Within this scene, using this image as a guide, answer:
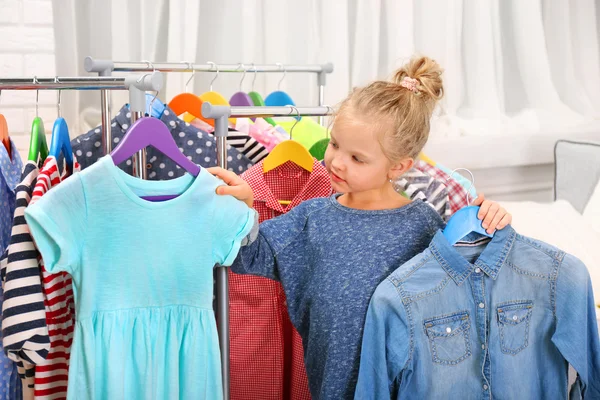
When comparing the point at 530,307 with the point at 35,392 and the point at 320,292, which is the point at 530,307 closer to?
the point at 320,292

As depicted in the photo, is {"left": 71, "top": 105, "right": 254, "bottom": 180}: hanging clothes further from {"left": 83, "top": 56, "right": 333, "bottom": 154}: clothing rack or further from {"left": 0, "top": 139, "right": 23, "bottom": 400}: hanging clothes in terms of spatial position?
{"left": 0, "top": 139, "right": 23, "bottom": 400}: hanging clothes

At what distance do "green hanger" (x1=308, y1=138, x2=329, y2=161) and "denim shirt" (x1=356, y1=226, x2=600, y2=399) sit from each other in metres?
0.52

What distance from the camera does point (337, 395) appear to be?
1.54 m

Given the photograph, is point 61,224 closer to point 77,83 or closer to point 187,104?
point 77,83

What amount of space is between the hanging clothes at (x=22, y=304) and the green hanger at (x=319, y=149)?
0.83 metres

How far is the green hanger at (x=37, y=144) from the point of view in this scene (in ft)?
4.60

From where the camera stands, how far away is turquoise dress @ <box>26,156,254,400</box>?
133 cm

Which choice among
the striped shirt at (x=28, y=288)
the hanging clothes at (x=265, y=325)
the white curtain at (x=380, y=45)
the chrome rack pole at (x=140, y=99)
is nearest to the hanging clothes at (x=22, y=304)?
the striped shirt at (x=28, y=288)

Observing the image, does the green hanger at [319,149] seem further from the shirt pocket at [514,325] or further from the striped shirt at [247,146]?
the shirt pocket at [514,325]

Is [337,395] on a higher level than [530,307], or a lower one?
lower

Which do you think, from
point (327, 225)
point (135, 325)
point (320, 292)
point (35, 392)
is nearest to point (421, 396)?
point (320, 292)

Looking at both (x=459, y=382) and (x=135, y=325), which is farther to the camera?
Result: (x=459, y=382)

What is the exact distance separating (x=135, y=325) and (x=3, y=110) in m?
1.21

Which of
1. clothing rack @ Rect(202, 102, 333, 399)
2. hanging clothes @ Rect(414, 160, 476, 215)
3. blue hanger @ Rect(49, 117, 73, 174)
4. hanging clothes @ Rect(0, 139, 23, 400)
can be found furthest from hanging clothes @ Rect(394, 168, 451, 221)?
hanging clothes @ Rect(0, 139, 23, 400)
